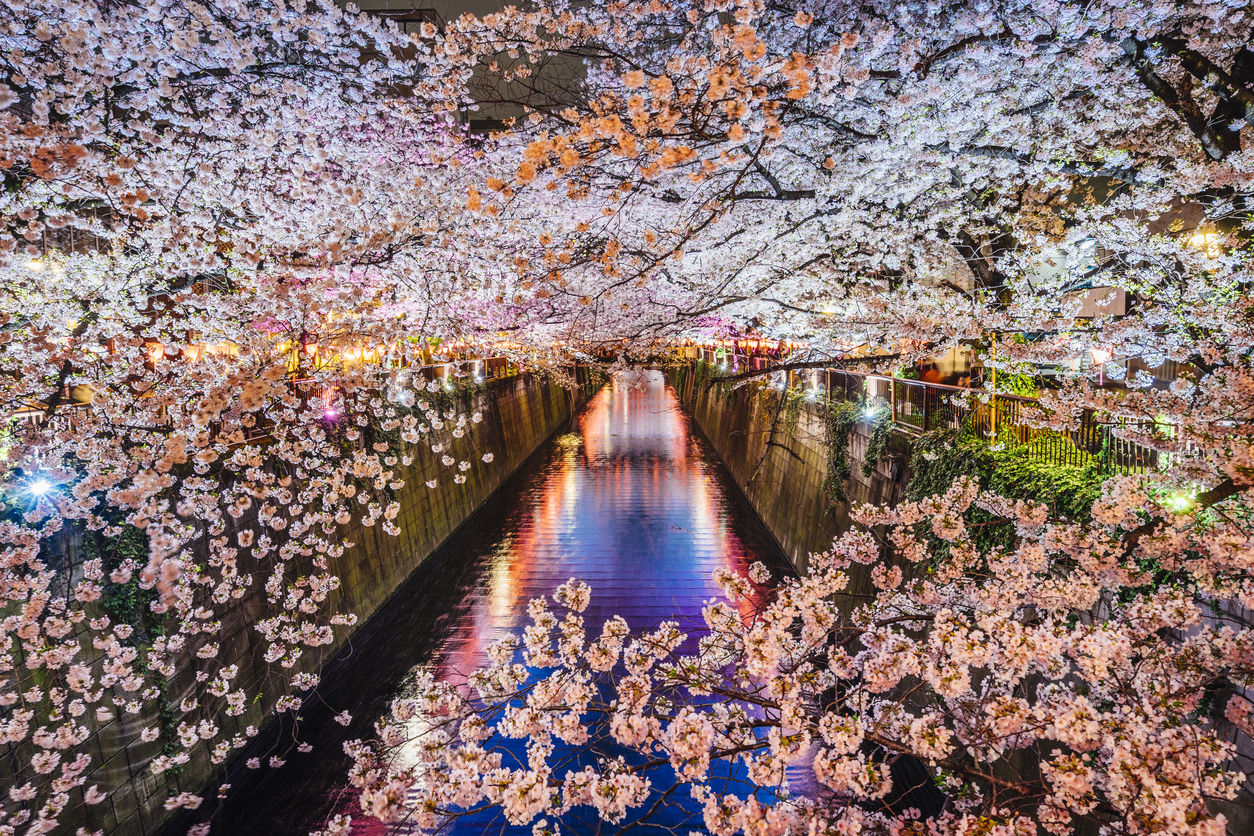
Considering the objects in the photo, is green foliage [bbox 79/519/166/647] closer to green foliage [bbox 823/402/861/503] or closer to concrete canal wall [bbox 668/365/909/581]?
concrete canal wall [bbox 668/365/909/581]

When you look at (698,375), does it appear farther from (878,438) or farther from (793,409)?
(878,438)

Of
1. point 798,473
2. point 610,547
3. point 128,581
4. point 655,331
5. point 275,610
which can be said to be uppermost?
point 655,331

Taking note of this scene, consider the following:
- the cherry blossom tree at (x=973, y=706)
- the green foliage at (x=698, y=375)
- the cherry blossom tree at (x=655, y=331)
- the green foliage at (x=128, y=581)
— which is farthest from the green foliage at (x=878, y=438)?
the green foliage at (x=698, y=375)

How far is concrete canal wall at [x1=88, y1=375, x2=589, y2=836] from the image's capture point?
5234 mm

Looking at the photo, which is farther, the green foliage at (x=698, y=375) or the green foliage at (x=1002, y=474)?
the green foliage at (x=698, y=375)

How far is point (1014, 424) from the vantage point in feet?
20.8

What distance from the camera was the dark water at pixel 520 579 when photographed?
21.5 feet

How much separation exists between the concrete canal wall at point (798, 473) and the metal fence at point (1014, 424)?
0.74 meters

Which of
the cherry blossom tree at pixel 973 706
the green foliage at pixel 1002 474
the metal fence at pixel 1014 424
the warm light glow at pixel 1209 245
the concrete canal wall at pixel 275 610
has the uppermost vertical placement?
the warm light glow at pixel 1209 245

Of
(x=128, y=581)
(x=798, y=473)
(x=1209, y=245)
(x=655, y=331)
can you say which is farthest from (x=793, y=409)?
(x=128, y=581)

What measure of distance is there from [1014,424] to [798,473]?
22.8ft

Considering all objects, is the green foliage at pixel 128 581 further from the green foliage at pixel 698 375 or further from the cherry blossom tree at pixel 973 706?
the green foliage at pixel 698 375

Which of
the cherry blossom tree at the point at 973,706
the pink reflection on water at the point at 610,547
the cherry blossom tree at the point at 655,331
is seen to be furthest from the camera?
the pink reflection on water at the point at 610,547

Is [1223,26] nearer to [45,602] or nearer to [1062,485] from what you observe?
[1062,485]
